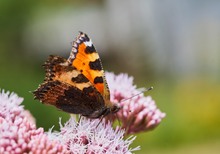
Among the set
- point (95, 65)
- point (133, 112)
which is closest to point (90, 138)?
point (95, 65)

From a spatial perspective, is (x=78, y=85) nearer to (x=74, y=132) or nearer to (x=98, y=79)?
(x=98, y=79)

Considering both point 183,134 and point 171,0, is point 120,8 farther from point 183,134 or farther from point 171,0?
point 183,134

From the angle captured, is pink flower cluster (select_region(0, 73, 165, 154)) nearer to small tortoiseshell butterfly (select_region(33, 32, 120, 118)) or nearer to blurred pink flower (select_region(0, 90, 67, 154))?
blurred pink flower (select_region(0, 90, 67, 154))

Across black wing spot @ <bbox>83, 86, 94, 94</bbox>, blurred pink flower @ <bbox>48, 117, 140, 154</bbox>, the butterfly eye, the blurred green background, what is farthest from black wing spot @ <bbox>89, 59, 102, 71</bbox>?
the blurred green background

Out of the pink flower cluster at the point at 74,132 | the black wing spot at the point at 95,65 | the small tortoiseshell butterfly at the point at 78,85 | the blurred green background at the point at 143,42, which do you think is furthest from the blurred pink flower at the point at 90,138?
the blurred green background at the point at 143,42

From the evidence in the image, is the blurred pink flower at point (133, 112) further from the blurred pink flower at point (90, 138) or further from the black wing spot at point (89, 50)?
the blurred pink flower at point (90, 138)

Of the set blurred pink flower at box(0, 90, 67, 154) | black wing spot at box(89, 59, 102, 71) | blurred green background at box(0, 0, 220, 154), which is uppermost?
blurred green background at box(0, 0, 220, 154)
